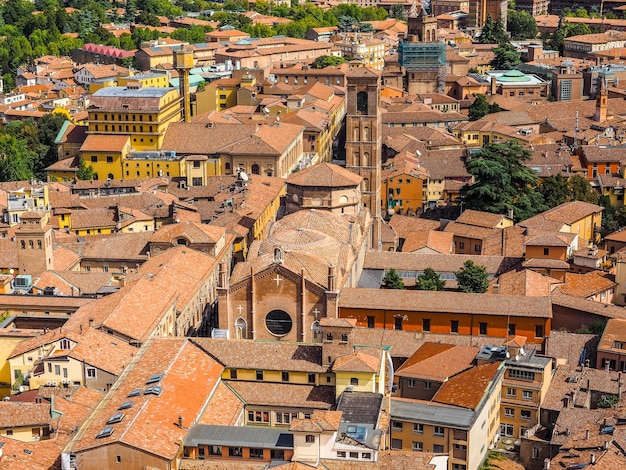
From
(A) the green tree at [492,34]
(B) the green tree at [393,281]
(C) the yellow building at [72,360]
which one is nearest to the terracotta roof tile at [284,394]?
(C) the yellow building at [72,360]

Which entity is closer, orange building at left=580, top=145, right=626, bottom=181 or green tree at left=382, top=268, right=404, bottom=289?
green tree at left=382, top=268, right=404, bottom=289

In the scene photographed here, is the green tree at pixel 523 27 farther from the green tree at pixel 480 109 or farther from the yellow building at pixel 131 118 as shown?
the yellow building at pixel 131 118

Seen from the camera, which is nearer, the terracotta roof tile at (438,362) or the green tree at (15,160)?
the terracotta roof tile at (438,362)

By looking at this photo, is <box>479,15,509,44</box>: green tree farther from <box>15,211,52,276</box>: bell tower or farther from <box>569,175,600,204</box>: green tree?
<box>15,211,52,276</box>: bell tower

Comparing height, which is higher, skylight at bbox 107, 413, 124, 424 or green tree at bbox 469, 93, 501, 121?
skylight at bbox 107, 413, 124, 424

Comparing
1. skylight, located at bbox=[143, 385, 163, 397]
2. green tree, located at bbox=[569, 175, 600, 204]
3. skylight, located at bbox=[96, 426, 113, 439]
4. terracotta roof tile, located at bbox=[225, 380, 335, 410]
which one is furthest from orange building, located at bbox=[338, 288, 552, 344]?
green tree, located at bbox=[569, 175, 600, 204]

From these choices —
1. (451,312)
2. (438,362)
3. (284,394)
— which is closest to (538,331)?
(451,312)

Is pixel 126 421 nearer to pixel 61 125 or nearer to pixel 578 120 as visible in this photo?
pixel 61 125
